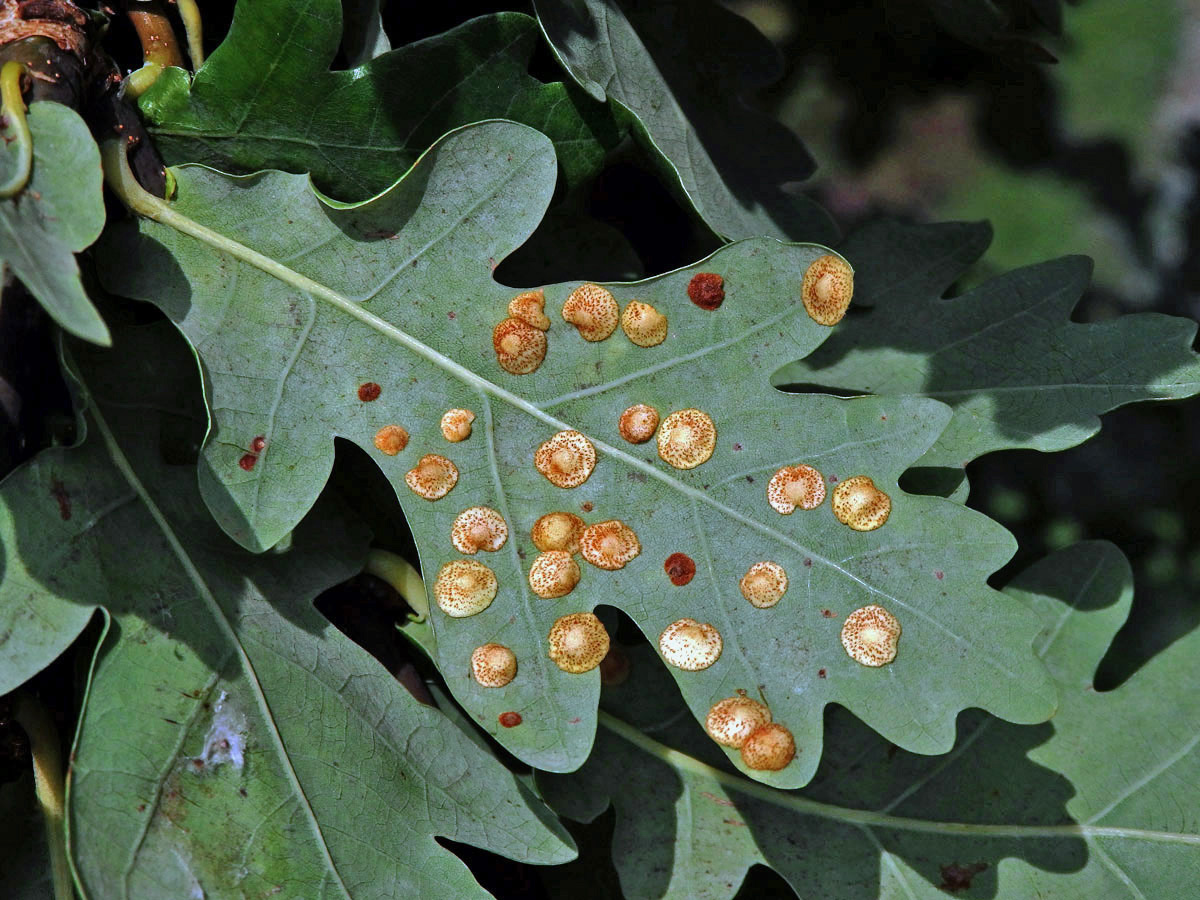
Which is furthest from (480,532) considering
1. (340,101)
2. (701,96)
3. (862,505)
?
(701,96)

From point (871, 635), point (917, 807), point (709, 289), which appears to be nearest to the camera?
point (871, 635)

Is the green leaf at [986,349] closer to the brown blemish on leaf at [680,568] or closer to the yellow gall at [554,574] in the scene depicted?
the brown blemish on leaf at [680,568]

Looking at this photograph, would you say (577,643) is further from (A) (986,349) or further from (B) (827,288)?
(A) (986,349)

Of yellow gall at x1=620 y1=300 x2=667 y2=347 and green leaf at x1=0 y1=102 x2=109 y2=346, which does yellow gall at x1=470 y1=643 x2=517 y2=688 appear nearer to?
yellow gall at x1=620 y1=300 x2=667 y2=347

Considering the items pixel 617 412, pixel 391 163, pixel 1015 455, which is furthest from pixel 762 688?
pixel 1015 455

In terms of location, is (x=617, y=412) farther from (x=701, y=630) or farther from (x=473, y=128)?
(x=473, y=128)

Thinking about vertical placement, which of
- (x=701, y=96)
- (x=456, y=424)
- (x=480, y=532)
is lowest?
(x=480, y=532)

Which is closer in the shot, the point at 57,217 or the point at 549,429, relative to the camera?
the point at 57,217

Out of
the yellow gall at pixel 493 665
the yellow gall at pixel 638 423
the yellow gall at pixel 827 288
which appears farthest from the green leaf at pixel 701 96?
the yellow gall at pixel 493 665
